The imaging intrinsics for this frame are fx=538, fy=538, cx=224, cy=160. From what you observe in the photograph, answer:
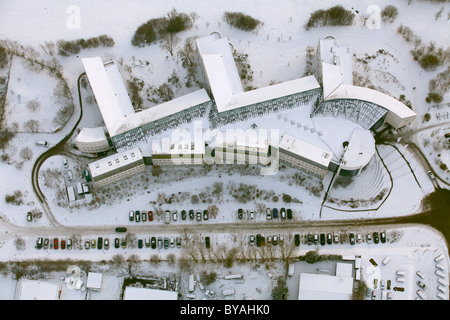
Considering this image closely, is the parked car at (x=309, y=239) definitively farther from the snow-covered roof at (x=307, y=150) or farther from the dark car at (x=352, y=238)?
the snow-covered roof at (x=307, y=150)

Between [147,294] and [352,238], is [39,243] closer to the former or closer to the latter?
[147,294]

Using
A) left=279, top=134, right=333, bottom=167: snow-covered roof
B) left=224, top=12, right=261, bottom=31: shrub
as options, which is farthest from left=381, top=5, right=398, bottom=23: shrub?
left=279, top=134, right=333, bottom=167: snow-covered roof

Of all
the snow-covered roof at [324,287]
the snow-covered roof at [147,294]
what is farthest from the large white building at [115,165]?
the snow-covered roof at [324,287]

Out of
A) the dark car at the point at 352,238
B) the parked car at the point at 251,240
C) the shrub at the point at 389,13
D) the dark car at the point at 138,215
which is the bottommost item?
the parked car at the point at 251,240

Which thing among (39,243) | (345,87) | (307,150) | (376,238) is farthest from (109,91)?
(376,238)

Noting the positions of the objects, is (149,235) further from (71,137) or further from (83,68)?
(83,68)

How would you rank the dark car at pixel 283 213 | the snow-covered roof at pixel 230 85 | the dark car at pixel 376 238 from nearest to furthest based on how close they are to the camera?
the dark car at pixel 376 238 < the dark car at pixel 283 213 < the snow-covered roof at pixel 230 85
